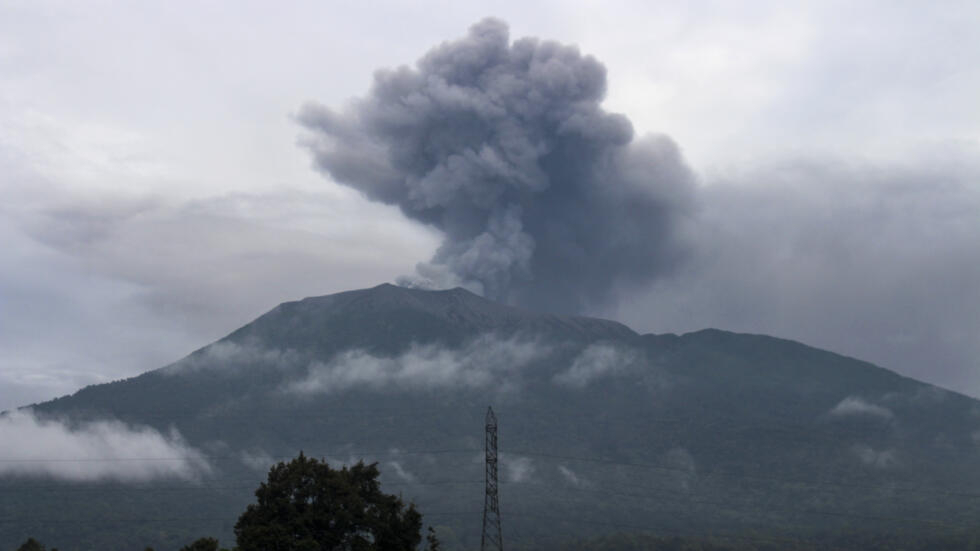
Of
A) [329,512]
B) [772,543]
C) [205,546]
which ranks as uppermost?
[329,512]

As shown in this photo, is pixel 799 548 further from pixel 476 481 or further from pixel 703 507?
pixel 476 481

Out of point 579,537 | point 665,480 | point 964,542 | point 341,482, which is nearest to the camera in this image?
point 341,482

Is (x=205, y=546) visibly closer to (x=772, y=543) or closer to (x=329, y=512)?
(x=329, y=512)

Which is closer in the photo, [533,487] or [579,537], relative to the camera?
[579,537]

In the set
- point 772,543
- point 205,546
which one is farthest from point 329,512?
point 772,543

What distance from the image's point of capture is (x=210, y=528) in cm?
16562

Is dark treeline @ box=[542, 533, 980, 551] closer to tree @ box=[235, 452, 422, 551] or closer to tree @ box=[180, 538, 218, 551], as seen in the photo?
tree @ box=[235, 452, 422, 551]

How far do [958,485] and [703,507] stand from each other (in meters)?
46.9

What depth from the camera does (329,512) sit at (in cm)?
6209

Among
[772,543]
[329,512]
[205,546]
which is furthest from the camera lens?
[772,543]

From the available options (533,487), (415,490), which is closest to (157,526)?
(415,490)

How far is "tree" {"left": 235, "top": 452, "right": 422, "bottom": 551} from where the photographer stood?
6144 cm

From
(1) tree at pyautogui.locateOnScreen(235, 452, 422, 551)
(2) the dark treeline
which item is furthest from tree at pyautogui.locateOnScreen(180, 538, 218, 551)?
(2) the dark treeline

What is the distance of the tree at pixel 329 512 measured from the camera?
61438 mm
